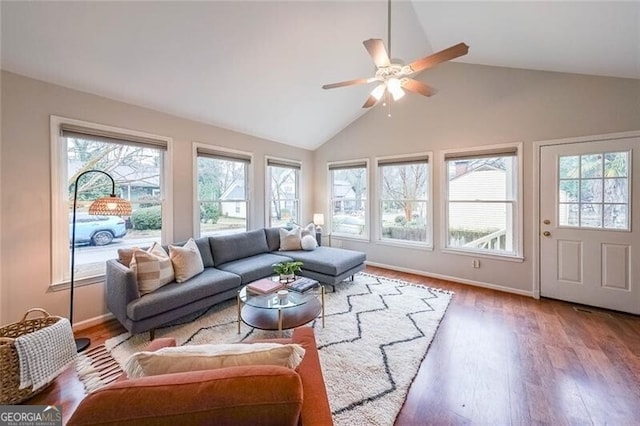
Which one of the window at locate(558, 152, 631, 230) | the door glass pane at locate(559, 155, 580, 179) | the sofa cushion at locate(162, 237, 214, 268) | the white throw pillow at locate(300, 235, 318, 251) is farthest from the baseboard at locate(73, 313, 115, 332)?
the door glass pane at locate(559, 155, 580, 179)

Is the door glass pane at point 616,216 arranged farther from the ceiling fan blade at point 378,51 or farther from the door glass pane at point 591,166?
the ceiling fan blade at point 378,51

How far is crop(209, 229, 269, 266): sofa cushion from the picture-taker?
3459mm

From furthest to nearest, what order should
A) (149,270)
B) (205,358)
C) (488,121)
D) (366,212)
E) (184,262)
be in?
(366,212), (488,121), (184,262), (149,270), (205,358)

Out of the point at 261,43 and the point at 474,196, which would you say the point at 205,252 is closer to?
the point at 261,43

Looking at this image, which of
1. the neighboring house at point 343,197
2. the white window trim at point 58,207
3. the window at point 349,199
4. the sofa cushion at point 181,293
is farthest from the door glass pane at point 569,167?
the white window trim at point 58,207

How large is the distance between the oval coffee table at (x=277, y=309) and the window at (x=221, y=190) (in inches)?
70.5

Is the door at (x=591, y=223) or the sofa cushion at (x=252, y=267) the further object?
the sofa cushion at (x=252, y=267)

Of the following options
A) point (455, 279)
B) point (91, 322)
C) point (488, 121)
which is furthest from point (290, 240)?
point (488, 121)

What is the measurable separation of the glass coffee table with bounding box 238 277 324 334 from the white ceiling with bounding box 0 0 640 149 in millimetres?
2461

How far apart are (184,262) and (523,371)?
10.5ft

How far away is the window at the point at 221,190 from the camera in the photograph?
385 centimetres

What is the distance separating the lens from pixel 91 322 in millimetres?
2746

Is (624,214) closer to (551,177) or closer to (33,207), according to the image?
(551,177)

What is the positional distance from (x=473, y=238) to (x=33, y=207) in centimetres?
523
